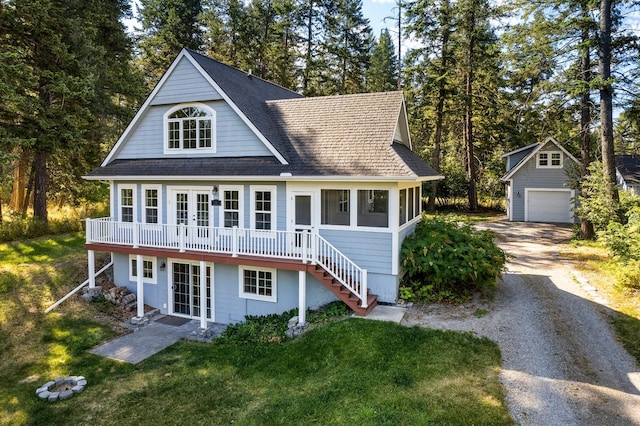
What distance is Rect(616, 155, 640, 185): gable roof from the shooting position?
24.1m

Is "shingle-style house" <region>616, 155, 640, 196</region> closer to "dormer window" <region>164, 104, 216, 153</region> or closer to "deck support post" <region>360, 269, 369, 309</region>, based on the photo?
"deck support post" <region>360, 269, 369, 309</region>

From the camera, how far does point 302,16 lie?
31.0 meters

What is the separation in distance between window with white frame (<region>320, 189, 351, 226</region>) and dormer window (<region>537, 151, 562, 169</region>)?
17997 mm

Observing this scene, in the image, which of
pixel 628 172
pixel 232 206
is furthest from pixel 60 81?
pixel 628 172

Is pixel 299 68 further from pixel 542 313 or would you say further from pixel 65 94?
pixel 542 313

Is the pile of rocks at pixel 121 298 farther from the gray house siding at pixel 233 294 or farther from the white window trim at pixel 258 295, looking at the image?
the white window trim at pixel 258 295

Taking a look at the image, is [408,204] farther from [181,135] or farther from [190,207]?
[181,135]

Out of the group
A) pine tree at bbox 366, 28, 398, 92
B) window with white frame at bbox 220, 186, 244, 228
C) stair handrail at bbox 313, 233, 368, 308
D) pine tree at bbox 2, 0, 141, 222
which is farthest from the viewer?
pine tree at bbox 366, 28, 398, 92

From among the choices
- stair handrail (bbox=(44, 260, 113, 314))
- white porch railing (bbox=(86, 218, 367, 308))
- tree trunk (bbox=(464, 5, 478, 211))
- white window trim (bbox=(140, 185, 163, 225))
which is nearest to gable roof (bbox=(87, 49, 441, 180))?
white window trim (bbox=(140, 185, 163, 225))

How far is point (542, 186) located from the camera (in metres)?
26.4

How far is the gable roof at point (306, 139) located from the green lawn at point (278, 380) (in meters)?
4.71

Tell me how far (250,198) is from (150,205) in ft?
14.5

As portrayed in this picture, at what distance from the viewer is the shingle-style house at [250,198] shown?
12.1 meters

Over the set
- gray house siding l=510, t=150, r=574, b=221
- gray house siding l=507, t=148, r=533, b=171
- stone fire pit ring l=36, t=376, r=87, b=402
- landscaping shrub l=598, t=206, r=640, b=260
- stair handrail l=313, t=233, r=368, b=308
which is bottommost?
stone fire pit ring l=36, t=376, r=87, b=402
